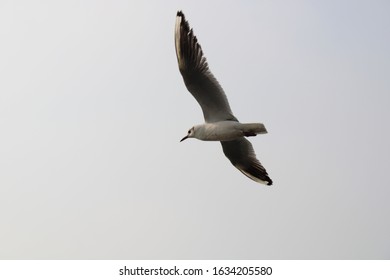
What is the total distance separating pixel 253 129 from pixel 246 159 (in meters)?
1.28

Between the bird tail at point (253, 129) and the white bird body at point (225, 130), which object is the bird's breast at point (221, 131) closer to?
the white bird body at point (225, 130)

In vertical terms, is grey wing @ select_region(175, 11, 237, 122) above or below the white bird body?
above

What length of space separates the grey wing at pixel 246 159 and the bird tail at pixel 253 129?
0.97 meters

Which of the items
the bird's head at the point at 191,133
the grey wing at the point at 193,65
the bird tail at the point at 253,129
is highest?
the grey wing at the point at 193,65

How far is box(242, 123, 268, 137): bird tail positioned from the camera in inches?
395

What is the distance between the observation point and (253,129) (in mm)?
10070

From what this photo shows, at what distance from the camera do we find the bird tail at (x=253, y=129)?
395 inches

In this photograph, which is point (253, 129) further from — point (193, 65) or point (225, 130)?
point (193, 65)

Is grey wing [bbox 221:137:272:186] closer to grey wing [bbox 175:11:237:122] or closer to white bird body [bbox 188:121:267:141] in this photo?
white bird body [bbox 188:121:267:141]

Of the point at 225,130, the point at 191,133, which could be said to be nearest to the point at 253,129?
the point at 225,130

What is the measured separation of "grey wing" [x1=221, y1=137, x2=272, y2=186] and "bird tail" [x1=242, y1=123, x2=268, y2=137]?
3.19 feet

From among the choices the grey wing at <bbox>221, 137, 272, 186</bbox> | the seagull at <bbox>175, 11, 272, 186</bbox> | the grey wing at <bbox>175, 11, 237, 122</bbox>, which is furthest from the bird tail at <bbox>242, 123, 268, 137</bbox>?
the grey wing at <bbox>221, 137, 272, 186</bbox>

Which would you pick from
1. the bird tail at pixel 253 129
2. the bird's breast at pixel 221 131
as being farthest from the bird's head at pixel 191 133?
the bird tail at pixel 253 129
